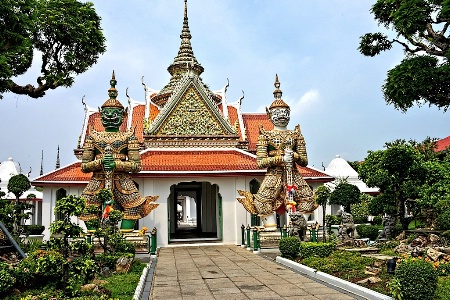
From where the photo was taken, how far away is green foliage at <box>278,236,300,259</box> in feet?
34.8

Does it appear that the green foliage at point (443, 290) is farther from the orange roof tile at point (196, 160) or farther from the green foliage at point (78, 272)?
the orange roof tile at point (196, 160)

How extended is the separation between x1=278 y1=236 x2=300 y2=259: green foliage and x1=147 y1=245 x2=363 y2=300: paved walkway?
413mm

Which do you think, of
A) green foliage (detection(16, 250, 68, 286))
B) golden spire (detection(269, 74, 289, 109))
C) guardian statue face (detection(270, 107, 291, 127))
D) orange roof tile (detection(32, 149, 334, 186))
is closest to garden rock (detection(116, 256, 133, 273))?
green foliage (detection(16, 250, 68, 286))

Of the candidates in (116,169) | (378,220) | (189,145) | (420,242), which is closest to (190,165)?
(189,145)

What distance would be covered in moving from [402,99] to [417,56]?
1.17 meters

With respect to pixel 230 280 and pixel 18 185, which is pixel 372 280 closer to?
pixel 230 280

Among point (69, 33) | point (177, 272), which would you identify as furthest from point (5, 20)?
point (177, 272)

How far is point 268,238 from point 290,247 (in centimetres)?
266

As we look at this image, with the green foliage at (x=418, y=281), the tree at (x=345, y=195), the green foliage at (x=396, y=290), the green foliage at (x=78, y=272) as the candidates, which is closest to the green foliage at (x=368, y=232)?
the tree at (x=345, y=195)

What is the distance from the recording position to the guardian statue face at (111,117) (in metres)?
13.9

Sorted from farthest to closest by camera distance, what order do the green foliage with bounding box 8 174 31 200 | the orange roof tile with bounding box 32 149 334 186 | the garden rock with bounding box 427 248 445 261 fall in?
the green foliage with bounding box 8 174 31 200 < the orange roof tile with bounding box 32 149 334 186 < the garden rock with bounding box 427 248 445 261

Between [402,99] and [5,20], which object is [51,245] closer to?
[5,20]

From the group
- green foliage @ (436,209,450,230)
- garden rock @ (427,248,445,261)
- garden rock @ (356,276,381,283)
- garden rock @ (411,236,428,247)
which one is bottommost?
garden rock @ (356,276,381,283)

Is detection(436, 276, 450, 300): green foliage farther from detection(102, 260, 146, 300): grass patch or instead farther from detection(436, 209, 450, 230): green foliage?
detection(102, 260, 146, 300): grass patch
